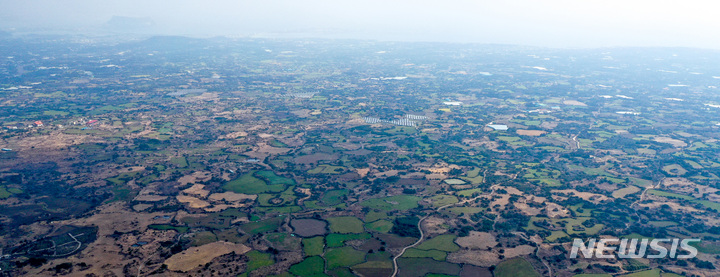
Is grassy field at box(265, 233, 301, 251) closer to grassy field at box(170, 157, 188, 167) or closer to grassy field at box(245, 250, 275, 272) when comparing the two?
grassy field at box(245, 250, 275, 272)

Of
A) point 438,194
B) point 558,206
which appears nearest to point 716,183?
point 558,206

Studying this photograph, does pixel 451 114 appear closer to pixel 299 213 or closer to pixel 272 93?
pixel 272 93

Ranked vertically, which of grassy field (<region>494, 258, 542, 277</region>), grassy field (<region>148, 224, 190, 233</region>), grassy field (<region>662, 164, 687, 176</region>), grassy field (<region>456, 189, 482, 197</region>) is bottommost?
grassy field (<region>148, 224, 190, 233</region>)

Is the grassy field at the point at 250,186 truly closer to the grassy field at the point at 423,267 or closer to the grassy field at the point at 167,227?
the grassy field at the point at 167,227

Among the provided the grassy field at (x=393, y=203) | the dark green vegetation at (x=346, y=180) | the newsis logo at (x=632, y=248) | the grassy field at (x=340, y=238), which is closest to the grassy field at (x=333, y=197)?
the dark green vegetation at (x=346, y=180)

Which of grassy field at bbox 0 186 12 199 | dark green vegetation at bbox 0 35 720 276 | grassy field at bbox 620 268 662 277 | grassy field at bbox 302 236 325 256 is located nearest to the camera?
grassy field at bbox 620 268 662 277

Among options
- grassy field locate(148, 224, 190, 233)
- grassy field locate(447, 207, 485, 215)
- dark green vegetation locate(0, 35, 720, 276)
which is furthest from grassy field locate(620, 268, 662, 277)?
grassy field locate(148, 224, 190, 233)

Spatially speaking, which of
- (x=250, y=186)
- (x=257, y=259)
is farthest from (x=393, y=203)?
(x=257, y=259)
